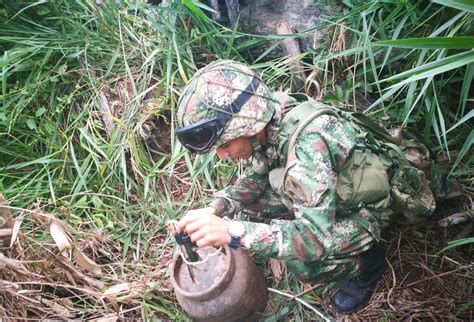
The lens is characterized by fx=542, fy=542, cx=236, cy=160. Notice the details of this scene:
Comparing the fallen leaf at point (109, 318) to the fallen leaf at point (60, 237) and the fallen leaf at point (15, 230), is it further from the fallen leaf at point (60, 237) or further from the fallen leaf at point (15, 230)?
the fallen leaf at point (15, 230)

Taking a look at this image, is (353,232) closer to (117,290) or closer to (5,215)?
(117,290)

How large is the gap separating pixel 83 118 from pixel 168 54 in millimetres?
774

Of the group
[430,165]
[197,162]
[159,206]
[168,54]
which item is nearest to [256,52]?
[168,54]

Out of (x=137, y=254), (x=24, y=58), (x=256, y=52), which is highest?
(x=256, y=52)

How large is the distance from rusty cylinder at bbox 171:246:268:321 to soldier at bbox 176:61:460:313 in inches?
9.1

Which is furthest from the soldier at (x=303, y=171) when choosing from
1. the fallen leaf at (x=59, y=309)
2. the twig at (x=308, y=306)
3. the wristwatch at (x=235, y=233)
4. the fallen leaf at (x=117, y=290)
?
the fallen leaf at (x=59, y=309)

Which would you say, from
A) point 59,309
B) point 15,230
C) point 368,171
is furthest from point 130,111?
point 368,171

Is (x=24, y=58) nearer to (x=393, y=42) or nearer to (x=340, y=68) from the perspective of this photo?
(x=340, y=68)

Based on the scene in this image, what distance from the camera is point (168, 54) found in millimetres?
3570

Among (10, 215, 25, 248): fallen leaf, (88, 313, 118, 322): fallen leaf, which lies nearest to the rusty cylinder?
(88, 313, 118, 322): fallen leaf

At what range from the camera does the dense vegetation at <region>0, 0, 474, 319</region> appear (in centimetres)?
285

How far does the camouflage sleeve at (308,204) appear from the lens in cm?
215

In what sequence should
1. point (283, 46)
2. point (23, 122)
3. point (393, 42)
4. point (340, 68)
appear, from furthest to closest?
point (23, 122) → point (283, 46) → point (340, 68) → point (393, 42)

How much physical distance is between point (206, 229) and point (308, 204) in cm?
42
